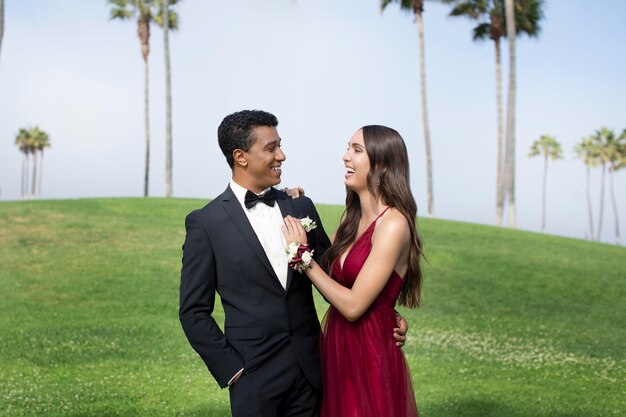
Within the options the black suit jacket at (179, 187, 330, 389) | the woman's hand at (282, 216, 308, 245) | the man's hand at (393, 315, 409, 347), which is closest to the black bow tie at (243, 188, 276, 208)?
the black suit jacket at (179, 187, 330, 389)

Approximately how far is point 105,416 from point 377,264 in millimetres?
7850

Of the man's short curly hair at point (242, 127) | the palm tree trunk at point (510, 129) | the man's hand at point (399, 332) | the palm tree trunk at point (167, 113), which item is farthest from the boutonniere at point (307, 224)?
the palm tree trunk at point (167, 113)

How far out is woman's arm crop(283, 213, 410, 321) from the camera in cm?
512

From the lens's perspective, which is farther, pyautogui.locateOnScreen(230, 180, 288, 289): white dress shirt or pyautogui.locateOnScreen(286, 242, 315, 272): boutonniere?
pyautogui.locateOnScreen(230, 180, 288, 289): white dress shirt

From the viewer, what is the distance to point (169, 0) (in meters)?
48.2

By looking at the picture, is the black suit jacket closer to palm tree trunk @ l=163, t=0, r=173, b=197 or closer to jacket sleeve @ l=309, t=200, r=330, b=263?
jacket sleeve @ l=309, t=200, r=330, b=263

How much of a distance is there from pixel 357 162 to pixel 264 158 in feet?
2.29

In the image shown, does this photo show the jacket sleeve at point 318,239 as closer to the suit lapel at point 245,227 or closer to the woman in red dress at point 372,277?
the woman in red dress at point 372,277

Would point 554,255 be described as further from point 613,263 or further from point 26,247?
point 26,247

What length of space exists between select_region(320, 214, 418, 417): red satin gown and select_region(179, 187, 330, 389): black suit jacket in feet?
1.41

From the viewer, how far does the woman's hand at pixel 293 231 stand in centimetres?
501

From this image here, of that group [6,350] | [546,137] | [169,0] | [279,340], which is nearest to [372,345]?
[279,340]

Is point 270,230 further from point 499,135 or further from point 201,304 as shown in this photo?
point 499,135

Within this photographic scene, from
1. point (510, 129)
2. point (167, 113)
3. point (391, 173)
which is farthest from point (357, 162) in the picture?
point (167, 113)
